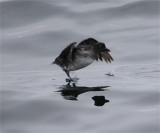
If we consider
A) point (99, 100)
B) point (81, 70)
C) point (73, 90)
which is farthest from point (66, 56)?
point (81, 70)

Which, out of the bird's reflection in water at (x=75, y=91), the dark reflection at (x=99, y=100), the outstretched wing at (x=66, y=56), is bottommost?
the dark reflection at (x=99, y=100)

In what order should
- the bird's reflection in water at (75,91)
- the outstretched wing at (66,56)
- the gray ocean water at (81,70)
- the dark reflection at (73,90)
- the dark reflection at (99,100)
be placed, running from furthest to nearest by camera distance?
the outstretched wing at (66,56) → the dark reflection at (73,90) → the bird's reflection in water at (75,91) → the dark reflection at (99,100) → the gray ocean water at (81,70)

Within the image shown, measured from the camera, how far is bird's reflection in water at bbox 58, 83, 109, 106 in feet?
34.0

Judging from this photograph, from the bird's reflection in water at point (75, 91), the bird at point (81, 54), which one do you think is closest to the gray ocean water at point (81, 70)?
the bird's reflection in water at point (75, 91)

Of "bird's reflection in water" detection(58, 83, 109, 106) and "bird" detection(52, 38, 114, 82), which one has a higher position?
"bird" detection(52, 38, 114, 82)

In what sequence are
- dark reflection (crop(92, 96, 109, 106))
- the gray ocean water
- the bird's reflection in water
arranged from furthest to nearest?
the bird's reflection in water, dark reflection (crop(92, 96, 109, 106)), the gray ocean water

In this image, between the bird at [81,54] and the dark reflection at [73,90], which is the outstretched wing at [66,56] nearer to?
the bird at [81,54]

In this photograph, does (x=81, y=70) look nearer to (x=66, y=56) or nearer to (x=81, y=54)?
(x=66, y=56)

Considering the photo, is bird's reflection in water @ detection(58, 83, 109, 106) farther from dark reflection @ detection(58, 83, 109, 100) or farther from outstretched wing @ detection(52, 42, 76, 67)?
outstretched wing @ detection(52, 42, 76, 67)

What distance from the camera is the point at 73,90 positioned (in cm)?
1122

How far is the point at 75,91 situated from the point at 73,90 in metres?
0.09

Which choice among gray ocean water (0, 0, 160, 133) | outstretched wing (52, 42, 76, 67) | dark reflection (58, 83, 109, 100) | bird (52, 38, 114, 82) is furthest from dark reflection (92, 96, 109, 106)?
outstretched wing (52, 42, 76, 67)

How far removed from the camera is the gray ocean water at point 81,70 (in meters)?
9.25

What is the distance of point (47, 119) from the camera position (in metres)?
9.38
